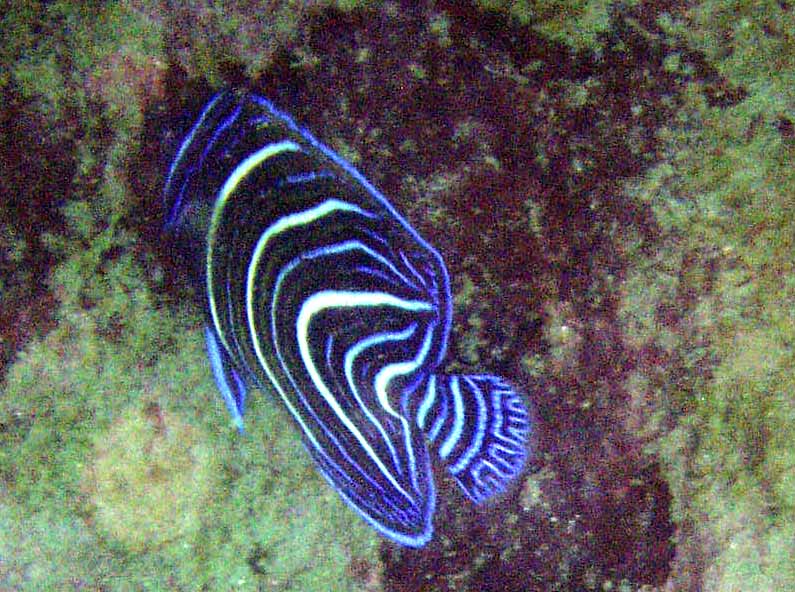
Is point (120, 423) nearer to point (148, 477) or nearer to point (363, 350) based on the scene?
point (148, 477)

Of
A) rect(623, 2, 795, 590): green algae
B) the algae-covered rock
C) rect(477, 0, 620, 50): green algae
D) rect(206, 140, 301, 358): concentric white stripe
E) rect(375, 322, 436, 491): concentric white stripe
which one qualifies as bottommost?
rect(623, 2, 795, 590): green algae

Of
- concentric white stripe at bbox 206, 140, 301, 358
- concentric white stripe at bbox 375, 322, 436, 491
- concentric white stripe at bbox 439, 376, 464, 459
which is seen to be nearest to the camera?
concentric white stripe at bbox 206, 140, 301, 358

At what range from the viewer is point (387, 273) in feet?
6.30

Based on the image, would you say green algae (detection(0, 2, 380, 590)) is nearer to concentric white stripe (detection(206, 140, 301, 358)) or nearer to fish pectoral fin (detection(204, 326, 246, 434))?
fish pectoral fin (detection(204, 326, 246, 434))

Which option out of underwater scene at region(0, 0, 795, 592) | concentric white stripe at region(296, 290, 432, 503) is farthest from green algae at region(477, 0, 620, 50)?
concentric white stripe at region(296, 290, 432, 503)

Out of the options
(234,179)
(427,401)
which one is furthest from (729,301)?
(234,179)

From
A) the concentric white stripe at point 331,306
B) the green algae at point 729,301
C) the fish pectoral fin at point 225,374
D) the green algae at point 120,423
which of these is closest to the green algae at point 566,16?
the green algae at point 729,301

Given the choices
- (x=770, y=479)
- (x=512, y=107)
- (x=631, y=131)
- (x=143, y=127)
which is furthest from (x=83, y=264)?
(x=770, y=479)

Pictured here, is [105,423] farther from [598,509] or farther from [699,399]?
[699,399]

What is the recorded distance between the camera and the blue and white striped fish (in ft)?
6.16

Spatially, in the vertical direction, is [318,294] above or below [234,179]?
below

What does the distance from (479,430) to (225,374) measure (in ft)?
2.82

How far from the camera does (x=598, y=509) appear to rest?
7.35 feet

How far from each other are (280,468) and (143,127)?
1205 millimetres
